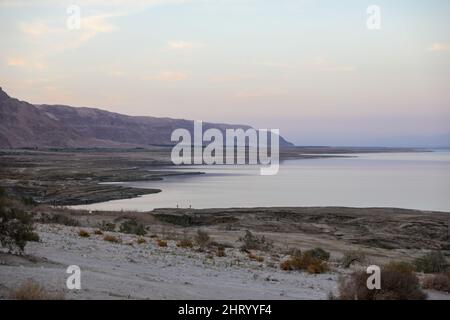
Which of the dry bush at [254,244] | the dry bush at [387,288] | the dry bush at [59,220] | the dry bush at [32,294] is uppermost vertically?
the dry bush at [32,294]

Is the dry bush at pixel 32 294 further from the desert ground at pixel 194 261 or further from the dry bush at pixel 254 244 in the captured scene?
the dry bush at pixel 254 244

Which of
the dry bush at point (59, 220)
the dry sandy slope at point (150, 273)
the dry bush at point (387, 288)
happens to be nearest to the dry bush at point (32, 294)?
the dry sandy slope at point (150, 273)

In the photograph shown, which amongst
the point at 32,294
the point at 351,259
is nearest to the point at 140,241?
the point at 351,259

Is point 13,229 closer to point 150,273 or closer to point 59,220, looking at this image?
point 150,273

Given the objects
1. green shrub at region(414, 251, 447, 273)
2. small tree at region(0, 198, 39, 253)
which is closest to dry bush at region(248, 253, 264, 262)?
green shrub at region(414, 251, 447, 273)

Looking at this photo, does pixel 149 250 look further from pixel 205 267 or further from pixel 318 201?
pixel 318 201

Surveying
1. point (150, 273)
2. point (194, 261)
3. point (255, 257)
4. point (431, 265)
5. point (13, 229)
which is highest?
point (13, 229)

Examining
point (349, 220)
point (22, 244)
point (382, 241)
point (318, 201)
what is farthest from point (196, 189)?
point (22, 244)
